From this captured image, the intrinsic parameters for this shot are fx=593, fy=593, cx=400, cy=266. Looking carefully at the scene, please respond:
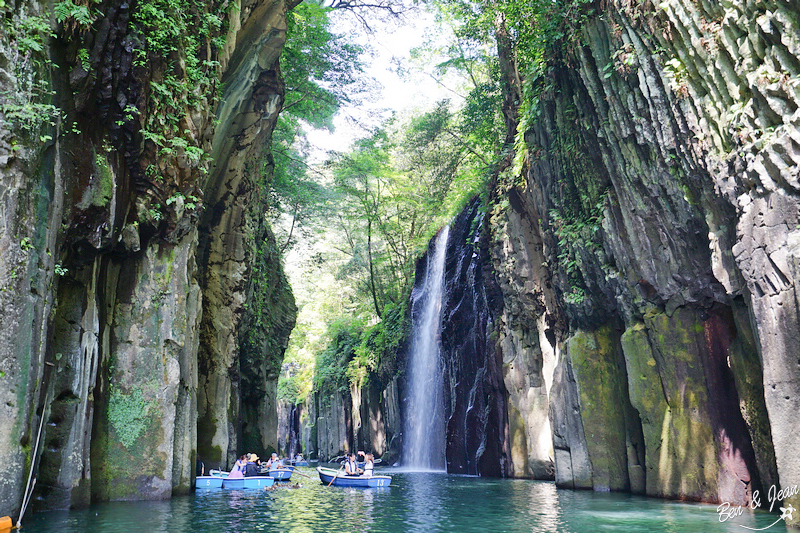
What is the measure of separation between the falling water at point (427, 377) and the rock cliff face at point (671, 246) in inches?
354

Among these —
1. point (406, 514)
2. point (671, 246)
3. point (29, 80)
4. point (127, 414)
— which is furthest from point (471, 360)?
point (29, 80)

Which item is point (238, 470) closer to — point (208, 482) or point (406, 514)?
point (208, 482)

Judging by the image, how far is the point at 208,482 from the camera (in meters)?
17.2

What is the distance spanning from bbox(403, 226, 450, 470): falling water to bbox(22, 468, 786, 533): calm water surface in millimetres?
12610

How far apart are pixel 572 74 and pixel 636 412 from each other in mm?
8999

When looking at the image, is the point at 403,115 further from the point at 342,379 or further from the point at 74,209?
the point at 74,209

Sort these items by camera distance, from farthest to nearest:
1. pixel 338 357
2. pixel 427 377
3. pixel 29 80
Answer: pixel 338 357 < pixel 427 377 < pixel 29 80

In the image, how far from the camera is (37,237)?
369 inches

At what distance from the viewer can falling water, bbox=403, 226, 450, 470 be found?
1155 inches

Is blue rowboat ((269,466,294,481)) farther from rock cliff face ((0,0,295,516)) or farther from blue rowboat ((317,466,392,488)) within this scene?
rock cliff face ((0,0,295,516))

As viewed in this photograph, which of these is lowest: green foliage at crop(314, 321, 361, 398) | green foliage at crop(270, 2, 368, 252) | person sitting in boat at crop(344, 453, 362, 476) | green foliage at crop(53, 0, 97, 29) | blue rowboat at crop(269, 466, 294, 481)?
blue rowboat at crop(269, 466, 294, 481)

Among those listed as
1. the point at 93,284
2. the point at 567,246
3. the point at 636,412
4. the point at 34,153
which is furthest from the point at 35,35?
the point at 636,412

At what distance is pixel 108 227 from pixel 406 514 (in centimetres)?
836

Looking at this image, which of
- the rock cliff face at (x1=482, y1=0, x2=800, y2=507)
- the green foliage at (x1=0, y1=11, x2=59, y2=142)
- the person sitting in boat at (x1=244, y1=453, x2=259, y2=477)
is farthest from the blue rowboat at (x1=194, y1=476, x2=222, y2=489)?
the green foliage at (x1=0, y1=11, x2=59, y2=142)
